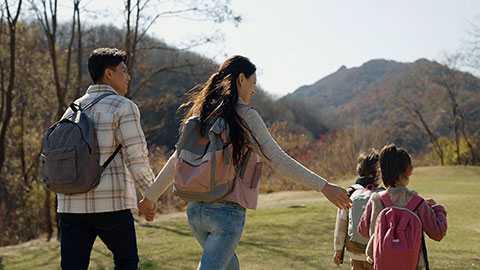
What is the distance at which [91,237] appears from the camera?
3.13 metres

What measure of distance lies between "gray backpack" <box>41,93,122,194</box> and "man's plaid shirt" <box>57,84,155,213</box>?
0.20 feet

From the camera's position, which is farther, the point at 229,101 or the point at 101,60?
the point at 101,60

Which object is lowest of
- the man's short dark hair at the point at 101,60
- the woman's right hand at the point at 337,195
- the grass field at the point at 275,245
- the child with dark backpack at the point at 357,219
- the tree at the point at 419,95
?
the grass field at the point at 275,245

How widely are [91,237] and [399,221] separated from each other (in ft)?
6.00

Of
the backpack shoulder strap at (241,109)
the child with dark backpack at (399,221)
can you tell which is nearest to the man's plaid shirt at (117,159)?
the backpack shoulder strap at (241,109)

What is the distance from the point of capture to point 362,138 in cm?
2758

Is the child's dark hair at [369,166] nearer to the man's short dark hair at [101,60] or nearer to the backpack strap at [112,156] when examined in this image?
the backpack strap at [112,156]

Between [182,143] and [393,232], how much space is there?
1362mm

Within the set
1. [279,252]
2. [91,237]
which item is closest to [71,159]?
[91,237]

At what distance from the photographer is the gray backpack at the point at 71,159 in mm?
2994

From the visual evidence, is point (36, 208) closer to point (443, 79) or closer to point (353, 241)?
point (353, 241)

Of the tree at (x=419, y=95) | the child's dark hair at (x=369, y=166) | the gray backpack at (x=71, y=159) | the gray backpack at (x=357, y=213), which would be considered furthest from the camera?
the tree at (x=419, y=95)

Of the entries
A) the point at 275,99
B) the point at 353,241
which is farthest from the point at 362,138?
the point at 275,99

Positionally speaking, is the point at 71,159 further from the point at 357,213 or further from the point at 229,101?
the point at 357,213
